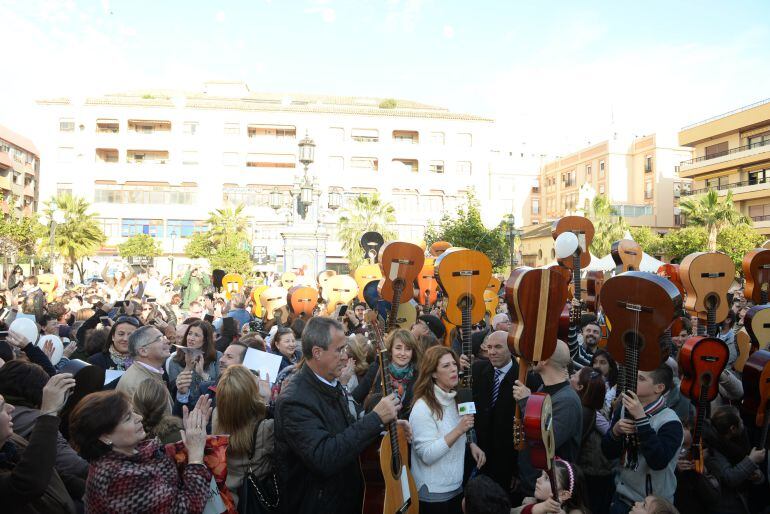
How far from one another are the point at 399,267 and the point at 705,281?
3.37 meters

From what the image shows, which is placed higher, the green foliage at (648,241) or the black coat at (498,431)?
the green foliage at (648,241)

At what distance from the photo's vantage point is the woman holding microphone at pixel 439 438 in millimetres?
4098

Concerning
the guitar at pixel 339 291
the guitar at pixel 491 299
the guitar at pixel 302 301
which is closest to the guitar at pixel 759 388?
the guitar at pixel 491 299

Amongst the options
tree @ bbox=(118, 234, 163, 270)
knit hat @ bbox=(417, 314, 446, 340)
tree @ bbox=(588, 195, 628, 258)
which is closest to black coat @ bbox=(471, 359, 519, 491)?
knit hat @ bbox=(417, 314, 446, 340)

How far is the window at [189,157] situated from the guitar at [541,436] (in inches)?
2360

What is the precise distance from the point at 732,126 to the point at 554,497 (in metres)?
50.2

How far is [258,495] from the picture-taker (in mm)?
3818

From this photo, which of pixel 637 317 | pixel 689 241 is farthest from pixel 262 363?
pixel 689 241

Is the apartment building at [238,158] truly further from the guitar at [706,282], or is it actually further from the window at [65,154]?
the guitar at [706,282]

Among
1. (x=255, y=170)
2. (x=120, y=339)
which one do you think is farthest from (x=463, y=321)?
(x=255, y=170)

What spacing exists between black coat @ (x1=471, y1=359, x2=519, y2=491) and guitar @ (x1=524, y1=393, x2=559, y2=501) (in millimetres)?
1599

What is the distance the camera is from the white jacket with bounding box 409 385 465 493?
413cm

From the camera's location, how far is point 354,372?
651cm

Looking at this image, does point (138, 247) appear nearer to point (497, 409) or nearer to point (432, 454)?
point (497, 409)
